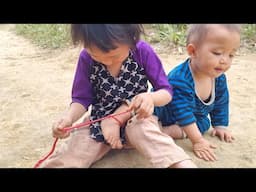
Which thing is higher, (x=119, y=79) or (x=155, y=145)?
(x=119, y=79)

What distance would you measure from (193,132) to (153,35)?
1914 mm

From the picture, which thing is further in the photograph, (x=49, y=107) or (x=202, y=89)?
(x=49, y=107)

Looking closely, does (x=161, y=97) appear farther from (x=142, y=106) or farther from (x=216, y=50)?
(x=216, y=50)

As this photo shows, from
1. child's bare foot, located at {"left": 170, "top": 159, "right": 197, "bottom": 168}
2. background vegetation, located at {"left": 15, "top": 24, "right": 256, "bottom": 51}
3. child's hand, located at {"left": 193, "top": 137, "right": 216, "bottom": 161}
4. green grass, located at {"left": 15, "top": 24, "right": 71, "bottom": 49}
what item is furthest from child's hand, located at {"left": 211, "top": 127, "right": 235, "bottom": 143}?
green grass, located at {"left": 15, "top": 24, "right": 71, "bottom": 49}

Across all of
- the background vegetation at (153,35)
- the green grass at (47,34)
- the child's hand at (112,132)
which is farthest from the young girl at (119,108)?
the green grass at (47,34)

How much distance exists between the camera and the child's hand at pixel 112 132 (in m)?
Answer: 1.41

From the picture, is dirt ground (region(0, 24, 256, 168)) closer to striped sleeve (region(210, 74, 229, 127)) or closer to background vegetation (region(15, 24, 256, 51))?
striped sleeve (region(210, 74, 229, 127))

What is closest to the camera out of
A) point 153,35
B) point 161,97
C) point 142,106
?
point 142,106

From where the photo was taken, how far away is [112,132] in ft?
4.60

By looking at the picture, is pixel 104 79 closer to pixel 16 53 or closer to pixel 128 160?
pixel 128 160

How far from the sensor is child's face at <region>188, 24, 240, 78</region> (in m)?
1.39

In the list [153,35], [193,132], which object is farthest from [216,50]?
[153,35]

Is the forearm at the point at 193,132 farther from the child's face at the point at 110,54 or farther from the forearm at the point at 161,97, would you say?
the child's face at the point at 110,54
